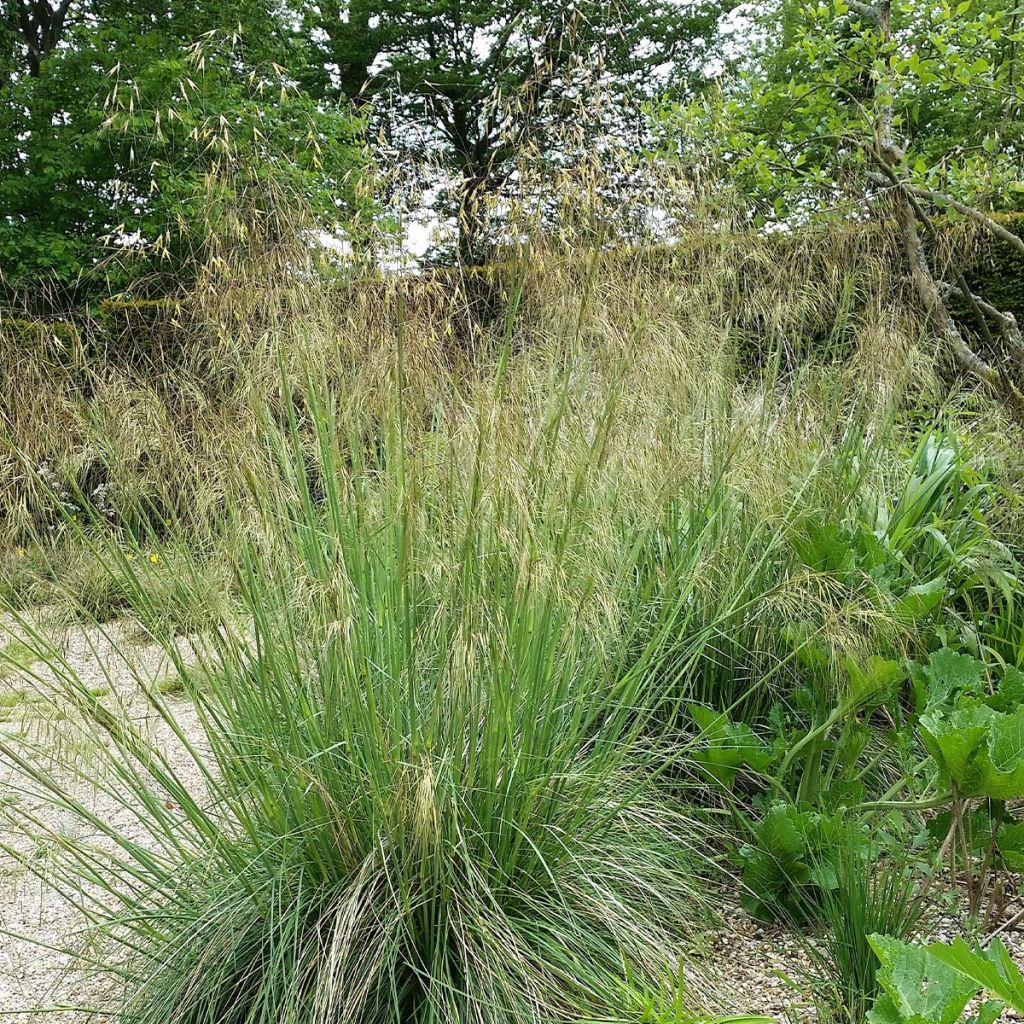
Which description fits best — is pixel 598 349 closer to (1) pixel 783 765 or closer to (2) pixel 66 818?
(1) pixel 783 765

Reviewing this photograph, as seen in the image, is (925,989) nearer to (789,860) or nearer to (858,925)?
(858,925)

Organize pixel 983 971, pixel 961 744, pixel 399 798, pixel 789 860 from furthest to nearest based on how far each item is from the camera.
A: pixel 789 860 → pixel 961 744 → pixel 399 798 → pixel 983 971

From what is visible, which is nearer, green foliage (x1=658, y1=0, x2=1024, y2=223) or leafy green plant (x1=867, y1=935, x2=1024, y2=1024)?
leafy green plant (x1=867, y1=935, x2=1024, y2=1024)

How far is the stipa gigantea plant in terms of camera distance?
1.71 metres

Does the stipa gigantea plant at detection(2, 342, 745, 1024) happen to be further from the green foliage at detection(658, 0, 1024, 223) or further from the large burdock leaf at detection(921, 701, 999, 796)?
the green foliage at detection(658, 0, 1024, 223)

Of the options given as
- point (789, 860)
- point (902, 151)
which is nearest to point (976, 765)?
point (789, 860)

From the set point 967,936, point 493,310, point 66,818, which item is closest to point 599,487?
point 967,936

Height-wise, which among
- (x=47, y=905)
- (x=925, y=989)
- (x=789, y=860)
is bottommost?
(x=47, y=905)

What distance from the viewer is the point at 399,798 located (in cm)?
164

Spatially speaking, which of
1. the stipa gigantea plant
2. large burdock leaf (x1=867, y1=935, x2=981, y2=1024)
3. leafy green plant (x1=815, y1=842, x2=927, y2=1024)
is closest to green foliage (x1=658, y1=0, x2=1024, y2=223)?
the stipa gigantea plant

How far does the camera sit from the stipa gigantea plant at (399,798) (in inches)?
67.3

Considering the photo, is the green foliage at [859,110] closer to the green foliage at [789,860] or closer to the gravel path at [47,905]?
the green foliage at [789,860]

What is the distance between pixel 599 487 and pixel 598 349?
58 centimetres

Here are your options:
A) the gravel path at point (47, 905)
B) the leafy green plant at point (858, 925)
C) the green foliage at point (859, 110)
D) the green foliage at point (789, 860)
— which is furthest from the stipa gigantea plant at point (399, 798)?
the green foliage at point (859, 110)
